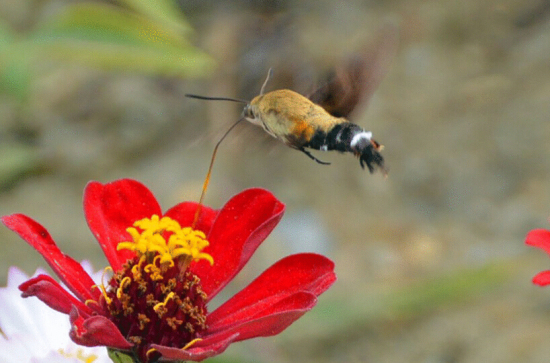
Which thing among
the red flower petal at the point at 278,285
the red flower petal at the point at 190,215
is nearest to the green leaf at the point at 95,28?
the red flower petal at the point at 190,215

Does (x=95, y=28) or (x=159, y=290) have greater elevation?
(x=95, y=28)

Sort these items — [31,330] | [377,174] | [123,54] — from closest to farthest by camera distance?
1. [31,330]
2. [123,54]
3. [377,174]

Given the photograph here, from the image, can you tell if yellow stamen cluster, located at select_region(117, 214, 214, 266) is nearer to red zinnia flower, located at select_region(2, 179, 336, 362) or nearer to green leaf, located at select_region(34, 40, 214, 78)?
red zinnia flower, located at select_region(2, 179, 336, 362)

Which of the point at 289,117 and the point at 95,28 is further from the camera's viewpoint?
the point at 95,28

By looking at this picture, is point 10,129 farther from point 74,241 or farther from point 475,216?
point 475,216

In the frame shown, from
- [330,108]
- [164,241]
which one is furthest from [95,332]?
[330,108]

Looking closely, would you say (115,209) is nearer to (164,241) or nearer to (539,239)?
(164,241)

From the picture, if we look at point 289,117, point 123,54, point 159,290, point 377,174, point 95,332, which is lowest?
point 95,332

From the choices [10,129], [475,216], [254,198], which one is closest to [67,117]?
[10,129]
